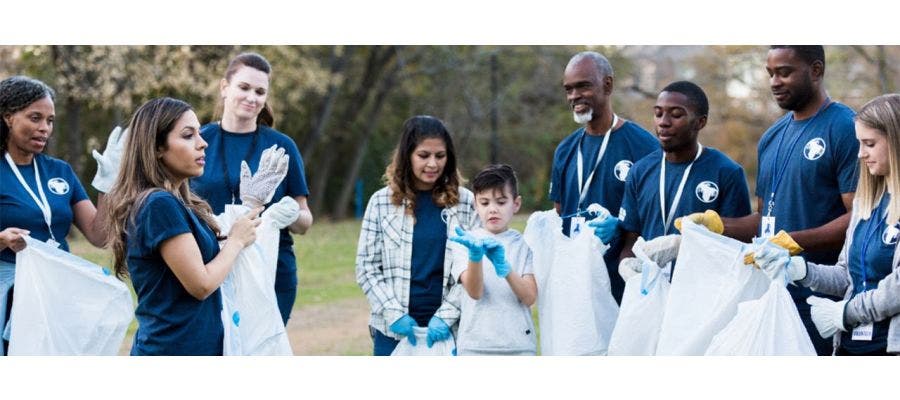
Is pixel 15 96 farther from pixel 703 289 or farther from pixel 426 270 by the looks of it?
pixel 703 289

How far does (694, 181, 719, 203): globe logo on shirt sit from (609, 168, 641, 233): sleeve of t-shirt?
12.7 inches

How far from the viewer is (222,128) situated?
4.94 metres

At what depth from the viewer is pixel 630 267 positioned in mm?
4586

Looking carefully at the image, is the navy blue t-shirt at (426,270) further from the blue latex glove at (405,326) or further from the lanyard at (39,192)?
the lanyard at (39,192)

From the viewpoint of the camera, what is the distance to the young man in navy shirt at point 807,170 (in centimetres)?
418

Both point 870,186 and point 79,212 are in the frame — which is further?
point 79,212

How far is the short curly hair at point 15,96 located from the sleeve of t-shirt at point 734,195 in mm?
3093

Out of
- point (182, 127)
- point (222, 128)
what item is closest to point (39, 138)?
point (222, 128)

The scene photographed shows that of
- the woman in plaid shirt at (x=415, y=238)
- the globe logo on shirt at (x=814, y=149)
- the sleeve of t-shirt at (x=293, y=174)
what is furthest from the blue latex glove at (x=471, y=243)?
the globe logo on shirt at (x=814, y=149)

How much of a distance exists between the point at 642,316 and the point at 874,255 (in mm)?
1073

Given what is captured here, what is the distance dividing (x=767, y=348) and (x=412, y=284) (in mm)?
1599

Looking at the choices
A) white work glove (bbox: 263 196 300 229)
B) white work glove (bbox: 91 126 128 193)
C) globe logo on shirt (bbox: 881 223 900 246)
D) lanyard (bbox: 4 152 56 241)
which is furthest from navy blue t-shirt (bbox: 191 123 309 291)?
globe logo on shirt (bbox: 881 223 900 246)

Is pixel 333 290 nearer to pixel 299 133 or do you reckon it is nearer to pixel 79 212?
pixel 79 212

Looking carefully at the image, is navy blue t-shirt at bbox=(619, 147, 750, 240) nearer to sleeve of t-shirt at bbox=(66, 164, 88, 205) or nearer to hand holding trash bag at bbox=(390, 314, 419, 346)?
hand holding trash bag at bbox=(390, 314, 419, 346)
